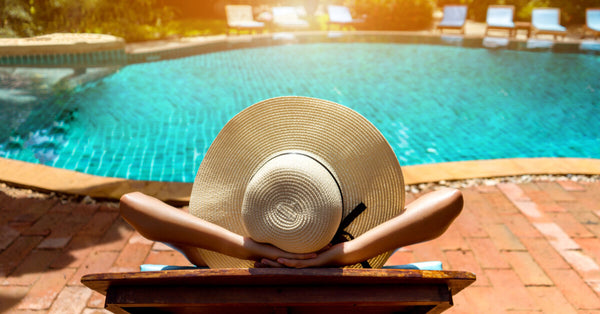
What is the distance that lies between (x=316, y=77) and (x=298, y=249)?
344 inches

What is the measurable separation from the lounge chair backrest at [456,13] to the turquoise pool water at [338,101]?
11.2 ft

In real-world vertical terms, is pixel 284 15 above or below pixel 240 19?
above

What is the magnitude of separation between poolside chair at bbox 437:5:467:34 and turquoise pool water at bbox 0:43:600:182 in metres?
2.90

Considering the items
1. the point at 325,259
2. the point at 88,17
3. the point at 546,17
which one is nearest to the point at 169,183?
the point at 325,259

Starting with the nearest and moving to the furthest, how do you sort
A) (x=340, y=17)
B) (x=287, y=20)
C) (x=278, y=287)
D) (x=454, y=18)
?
(x=278, y=287), (x=454, y=18), (x=287, y=20), (x=340, y=17)

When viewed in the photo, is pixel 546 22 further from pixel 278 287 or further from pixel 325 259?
pixel 278 287

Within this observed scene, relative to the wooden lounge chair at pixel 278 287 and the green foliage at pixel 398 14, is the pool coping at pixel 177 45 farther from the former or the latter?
the wooden lounge chair at pixel 278 287

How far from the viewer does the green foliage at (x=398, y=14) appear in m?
16.9

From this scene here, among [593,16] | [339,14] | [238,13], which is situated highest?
[238,13]

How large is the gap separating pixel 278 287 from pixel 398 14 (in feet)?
56.4

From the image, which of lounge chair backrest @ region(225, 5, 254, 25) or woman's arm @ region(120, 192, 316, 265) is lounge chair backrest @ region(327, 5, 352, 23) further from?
woman's arm @ region(120, 192, 316, 265)

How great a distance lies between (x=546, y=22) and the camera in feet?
48.2

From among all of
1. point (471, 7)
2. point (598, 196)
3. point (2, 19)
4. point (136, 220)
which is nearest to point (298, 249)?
point (136, 220)

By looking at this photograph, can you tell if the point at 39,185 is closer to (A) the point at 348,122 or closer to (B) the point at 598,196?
(A) the point at 348,122
